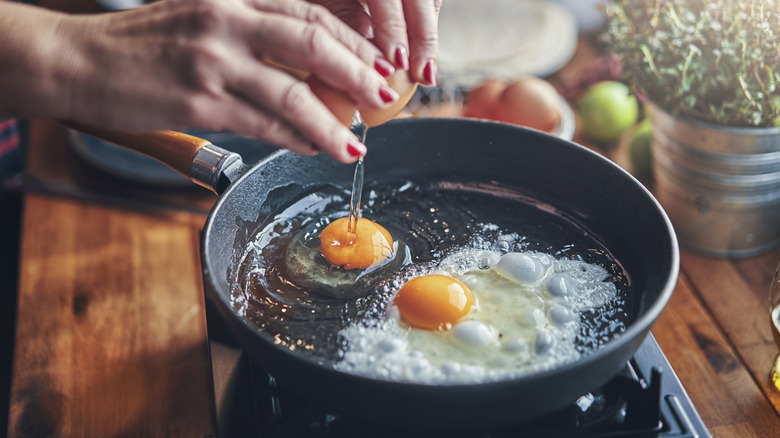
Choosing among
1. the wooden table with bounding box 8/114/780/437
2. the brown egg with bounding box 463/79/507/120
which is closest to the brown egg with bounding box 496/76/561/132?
the brown egg with bounding box 463/79/507/120

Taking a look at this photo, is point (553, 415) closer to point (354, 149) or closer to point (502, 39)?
point (354, 149)

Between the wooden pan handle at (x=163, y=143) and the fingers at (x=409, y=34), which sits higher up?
the fingers at (x=409, y=34)

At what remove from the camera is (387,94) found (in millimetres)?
900

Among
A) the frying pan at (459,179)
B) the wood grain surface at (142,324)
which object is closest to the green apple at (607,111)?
the wood grain surface at (142,324)

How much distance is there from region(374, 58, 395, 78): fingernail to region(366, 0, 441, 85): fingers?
43 mm

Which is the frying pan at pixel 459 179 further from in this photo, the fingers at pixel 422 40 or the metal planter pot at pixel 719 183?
the metal planter pot at pixel 719 183

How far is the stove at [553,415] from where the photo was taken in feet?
3.11

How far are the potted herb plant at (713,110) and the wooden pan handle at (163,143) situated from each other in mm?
1061

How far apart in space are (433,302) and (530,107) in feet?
3.22

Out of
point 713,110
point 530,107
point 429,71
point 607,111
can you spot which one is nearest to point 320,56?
point 429,71

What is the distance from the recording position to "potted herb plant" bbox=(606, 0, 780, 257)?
4.70ft

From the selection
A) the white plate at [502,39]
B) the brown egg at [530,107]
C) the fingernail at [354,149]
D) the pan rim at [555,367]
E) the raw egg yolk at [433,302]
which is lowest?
the white plate at [502,39]

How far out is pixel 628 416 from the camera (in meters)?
0.97

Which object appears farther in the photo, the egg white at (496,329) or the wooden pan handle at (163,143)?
the wooden pan handle at (163,143)
